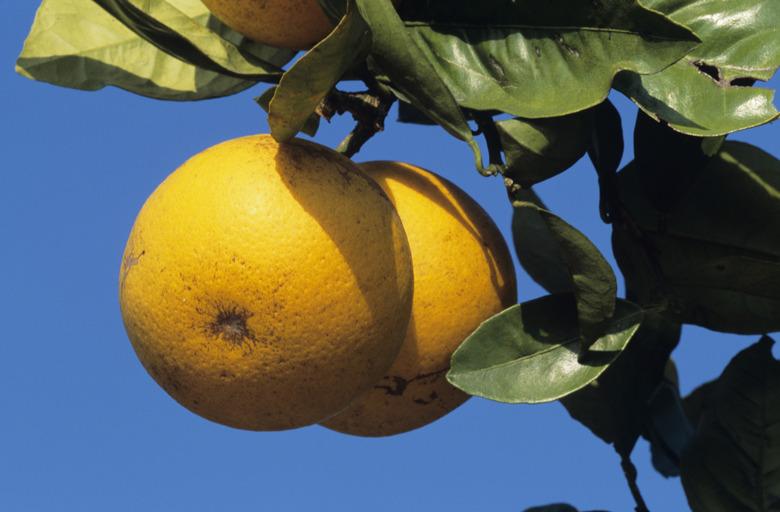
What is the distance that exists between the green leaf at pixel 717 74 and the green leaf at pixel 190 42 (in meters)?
0.41

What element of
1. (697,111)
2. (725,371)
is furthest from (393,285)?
(725,371)

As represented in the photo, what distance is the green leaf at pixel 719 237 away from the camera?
1524 millimetres

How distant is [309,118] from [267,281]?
339mm

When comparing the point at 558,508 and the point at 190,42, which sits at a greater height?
the point at 190,42

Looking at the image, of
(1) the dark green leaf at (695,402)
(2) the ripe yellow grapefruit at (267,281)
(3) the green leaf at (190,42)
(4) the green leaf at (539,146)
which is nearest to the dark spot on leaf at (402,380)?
(2) the ripe yellow grapefruit at (267,281)

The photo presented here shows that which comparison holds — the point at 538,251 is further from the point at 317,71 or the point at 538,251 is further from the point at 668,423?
the point at 317,71

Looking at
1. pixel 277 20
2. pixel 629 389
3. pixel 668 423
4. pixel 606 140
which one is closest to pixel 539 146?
pixel 606 140

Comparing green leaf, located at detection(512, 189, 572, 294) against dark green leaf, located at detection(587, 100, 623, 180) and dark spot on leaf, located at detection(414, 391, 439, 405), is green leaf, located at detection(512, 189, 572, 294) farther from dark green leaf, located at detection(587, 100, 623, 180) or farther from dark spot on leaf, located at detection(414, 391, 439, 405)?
dark spot on leaf, located at detection(414, 391, 439, 405)

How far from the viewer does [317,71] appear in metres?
1.15

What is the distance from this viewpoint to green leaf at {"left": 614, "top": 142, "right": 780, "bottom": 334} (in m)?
1.52

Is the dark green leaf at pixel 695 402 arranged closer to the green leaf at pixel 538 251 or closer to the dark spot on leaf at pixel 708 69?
the green leaf at pixel 538 251

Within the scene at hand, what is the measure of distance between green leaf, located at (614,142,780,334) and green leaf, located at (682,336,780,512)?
0.20 feet

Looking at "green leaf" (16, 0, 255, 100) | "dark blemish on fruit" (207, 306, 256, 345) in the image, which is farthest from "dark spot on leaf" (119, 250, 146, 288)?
"green leaf" (16, 0, 255, 100)

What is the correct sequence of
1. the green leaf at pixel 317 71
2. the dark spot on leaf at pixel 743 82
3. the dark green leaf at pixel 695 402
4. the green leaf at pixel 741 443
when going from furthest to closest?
the dark green leaf at pixel 695 402, the green leaf at pixel 741 443, the dark spot on leaf at pixel 743 82, the green leaf at pixel 317 71
